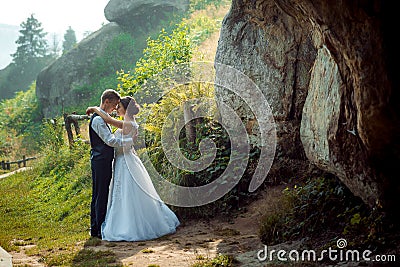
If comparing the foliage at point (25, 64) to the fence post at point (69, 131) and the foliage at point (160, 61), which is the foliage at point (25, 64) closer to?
the fence post at point (69, 131)

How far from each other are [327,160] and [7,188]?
470 inches

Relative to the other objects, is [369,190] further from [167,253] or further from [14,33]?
[14,33]

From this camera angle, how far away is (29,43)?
47.8m

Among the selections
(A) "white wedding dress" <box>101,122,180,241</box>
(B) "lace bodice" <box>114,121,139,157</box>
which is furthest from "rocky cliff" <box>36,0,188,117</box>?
(A) "white wedding dress" <box>101,122,180,241</box>

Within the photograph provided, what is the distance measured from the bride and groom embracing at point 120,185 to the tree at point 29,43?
40.4 m

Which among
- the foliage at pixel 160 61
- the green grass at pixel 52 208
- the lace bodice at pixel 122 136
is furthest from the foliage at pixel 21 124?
the lace bodice at pixel 122 136

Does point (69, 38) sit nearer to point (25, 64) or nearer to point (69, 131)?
point (25, 64)

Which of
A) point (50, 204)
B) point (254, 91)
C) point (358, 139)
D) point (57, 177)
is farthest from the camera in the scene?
point (57, 177)

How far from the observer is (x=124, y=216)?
8.27 metres

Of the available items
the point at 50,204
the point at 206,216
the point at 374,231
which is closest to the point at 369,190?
the point at 374,231

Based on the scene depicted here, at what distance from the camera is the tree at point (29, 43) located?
46.5 metres

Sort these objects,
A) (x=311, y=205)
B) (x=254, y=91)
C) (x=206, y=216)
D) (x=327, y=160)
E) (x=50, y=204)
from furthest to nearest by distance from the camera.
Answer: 1. (x=50, y=204)
2. (x=254, y=91)
3. (x=206, y=216)
4. (x=311, y=205)
5. (x=327, y=160)

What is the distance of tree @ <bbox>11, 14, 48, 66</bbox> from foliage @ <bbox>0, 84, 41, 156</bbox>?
11.9 metres

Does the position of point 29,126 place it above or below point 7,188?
above
